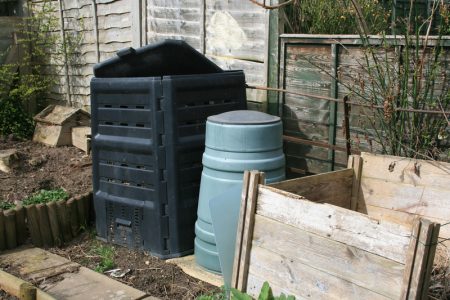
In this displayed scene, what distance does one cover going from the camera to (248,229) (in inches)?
117

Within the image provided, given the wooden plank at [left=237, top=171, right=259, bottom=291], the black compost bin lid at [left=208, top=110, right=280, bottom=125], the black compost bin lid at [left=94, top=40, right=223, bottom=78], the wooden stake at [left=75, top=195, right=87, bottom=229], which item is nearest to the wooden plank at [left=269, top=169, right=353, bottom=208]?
the wooden plank at [left=237, top=171, right=259, bottom=291]

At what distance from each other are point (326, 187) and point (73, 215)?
2483 mm

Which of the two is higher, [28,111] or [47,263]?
[28,111]

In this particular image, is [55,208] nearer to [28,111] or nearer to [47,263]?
[47,263]

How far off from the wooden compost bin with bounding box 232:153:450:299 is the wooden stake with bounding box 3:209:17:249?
7.99ft

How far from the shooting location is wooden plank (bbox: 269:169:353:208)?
3.27m

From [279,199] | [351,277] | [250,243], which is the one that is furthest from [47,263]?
[351,277]

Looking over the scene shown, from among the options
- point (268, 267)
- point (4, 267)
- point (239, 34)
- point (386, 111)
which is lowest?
point (4, 267)

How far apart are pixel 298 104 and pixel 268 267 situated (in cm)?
241

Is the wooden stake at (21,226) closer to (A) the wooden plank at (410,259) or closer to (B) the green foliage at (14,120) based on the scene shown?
(A) the wooden plank at (410,259)

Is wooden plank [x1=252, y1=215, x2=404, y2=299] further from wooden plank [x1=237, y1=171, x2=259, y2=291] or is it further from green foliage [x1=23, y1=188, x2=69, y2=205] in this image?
green foliage [x1=23, y1=188, x2=69, y2=205]

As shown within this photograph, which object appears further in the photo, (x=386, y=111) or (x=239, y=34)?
(x=239, y=34)

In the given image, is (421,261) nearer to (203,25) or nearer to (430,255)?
(430,255)

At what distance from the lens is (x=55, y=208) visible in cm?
478
